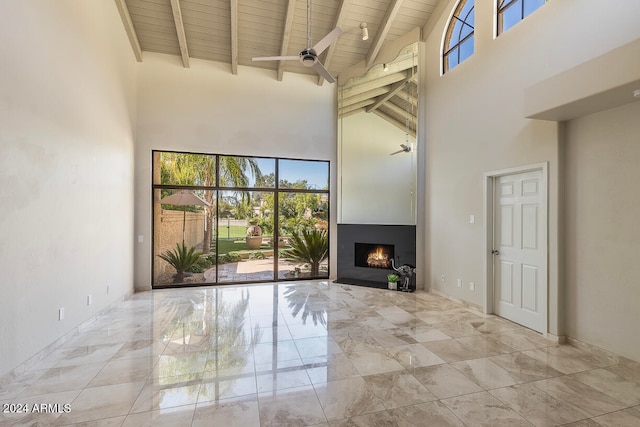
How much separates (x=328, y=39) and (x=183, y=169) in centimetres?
403

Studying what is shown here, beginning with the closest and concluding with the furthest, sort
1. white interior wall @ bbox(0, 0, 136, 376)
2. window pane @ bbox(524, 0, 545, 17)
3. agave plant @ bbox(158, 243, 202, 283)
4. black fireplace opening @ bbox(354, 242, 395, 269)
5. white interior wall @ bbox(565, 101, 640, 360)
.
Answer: white interior wall @ bbox(0, 0, 136, 376)
white interior wall @ bbox(565, 101, 640, 360)
window pane @ bbox(524, 0, 545, 17)
agave plant @ bbox(158, 243, 202, 283)
black fireplace opening @ bbox(354, 242, 395, 269)

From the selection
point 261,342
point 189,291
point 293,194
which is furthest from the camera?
point 293,194

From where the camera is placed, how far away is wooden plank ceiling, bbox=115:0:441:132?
533 centimetres

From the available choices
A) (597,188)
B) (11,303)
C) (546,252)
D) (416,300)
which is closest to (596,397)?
(546,252)

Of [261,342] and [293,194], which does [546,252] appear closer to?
[261,342]

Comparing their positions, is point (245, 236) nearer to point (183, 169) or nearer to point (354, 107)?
point (183, 169)

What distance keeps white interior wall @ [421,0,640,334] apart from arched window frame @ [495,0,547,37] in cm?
11

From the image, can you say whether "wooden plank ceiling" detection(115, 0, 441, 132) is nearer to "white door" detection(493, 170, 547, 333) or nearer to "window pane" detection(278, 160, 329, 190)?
"window pane" detection(278, 160, 329, 190)

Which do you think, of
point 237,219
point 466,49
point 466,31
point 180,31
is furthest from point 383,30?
point 237,219

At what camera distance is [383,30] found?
5750mm

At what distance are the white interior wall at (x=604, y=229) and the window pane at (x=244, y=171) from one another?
522 cm

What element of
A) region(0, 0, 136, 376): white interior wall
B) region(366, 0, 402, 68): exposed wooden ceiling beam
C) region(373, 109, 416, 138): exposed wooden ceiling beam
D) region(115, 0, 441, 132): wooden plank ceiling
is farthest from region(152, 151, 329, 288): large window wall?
region(366, 0, 402, 68): exposed wooden ceiling beam

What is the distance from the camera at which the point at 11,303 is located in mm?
2602

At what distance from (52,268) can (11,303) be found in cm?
64
